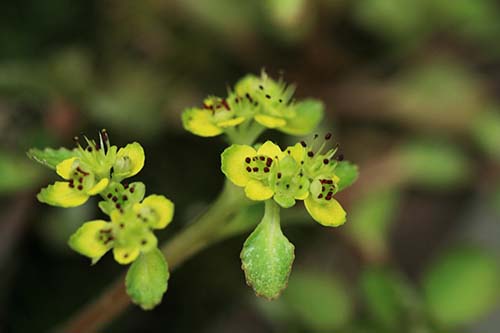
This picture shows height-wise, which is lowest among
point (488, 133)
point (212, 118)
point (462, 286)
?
point (462, 286)

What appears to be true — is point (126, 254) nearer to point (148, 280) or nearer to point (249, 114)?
point (148, 280)

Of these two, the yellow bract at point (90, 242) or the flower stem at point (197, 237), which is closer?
the yellow bract at point (90, 242)

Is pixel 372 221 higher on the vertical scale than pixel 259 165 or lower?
lower

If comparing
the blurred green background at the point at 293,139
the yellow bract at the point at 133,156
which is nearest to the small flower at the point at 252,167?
the yellow bract at the point at 133,156

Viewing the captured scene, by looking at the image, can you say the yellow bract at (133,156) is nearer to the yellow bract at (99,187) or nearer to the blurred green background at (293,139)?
the yellow bract at (99,187)

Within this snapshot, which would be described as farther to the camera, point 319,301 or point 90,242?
point 319,301

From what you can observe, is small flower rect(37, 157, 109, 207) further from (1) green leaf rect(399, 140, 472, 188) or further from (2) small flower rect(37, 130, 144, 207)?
(1) green leaf rect(399, 140, 472, 188)

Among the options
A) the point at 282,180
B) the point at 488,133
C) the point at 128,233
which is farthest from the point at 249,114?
the point at 488,133

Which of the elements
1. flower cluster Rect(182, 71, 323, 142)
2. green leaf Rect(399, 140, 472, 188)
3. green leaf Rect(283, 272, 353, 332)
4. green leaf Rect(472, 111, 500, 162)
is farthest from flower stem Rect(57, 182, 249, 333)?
green leaf Rect(472, 111, 500, 162)
